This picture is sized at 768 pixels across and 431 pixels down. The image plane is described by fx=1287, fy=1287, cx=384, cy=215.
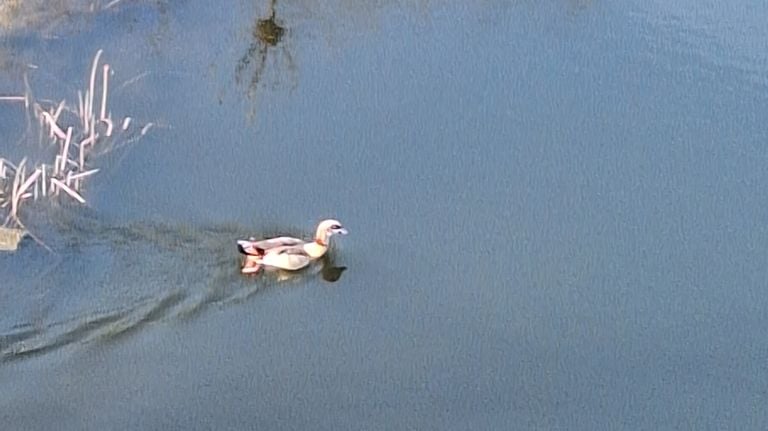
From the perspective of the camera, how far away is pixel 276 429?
17.6 feet

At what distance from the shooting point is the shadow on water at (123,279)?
5.65 metres

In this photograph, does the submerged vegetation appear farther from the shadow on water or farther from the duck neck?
the duck neck

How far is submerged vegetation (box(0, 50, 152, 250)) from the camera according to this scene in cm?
617

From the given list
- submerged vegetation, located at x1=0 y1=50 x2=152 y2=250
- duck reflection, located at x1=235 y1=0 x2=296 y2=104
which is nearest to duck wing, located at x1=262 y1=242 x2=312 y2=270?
submerged vegetation, located at x1=0 y1=50 x2=152 y2=250

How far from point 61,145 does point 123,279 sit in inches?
41.1

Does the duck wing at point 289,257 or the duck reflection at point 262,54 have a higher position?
the duck reflection at point 262,54

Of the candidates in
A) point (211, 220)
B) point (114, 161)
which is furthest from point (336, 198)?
point (114, 161)

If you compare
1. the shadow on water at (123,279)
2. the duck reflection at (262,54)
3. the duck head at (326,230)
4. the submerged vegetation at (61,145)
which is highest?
the duck reflection at (262,54)

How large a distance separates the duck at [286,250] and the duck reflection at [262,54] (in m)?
1.42

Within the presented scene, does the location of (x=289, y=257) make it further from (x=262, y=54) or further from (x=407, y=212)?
(x=262, y=54)

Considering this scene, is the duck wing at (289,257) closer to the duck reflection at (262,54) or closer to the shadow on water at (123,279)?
the shadow on water at (123,279)

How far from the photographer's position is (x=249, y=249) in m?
5.99

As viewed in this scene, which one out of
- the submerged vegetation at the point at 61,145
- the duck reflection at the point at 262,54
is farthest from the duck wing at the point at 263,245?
the duck reflection at the point at 262,54

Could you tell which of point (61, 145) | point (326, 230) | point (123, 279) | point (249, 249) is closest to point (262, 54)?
point (61, 145)
